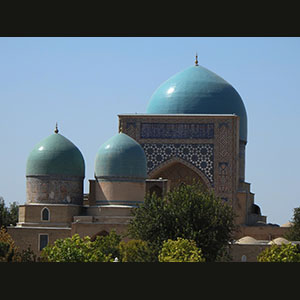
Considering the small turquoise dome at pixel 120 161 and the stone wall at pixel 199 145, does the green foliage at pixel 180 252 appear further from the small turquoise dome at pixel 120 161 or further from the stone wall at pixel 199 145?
the stone wall at pixel 199 145

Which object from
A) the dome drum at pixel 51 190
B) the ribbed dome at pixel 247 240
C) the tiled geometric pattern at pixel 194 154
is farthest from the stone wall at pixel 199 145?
the dome drum at pixel 51 190

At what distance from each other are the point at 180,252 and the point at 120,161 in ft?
36.3

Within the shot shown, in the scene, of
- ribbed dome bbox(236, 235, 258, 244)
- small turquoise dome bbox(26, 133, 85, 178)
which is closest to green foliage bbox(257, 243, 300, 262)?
ribbed dome bbox(236, 235, 258, 244)

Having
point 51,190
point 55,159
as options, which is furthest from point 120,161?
point 51,190

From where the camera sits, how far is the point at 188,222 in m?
23.8

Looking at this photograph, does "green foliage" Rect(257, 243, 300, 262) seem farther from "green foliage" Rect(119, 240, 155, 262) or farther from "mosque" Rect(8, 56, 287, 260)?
"mosque" Rect(8, 56, 287, 260)

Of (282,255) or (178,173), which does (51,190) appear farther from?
(282,255)

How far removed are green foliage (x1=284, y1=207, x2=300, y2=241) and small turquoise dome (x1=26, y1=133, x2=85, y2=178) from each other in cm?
820

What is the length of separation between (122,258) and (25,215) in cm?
763

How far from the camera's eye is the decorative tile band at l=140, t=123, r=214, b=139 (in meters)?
35.4

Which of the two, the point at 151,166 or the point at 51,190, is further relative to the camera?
the point at 151,166

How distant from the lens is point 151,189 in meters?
33.4

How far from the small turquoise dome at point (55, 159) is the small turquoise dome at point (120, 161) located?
2.55 feet
